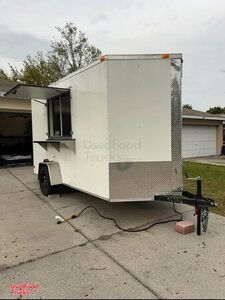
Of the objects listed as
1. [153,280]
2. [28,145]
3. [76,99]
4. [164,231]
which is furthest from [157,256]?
[28,145]

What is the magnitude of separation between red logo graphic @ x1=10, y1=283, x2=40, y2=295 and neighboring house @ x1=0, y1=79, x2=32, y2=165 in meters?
10.1

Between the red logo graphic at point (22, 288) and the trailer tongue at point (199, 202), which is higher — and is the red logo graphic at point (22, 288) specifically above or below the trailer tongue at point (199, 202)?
below

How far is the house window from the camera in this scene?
17.8 ft

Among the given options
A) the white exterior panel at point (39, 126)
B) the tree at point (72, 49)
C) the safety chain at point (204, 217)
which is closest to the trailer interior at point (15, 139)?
the white exterior panel at point (39, 126)

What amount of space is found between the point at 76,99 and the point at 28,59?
71.1ft

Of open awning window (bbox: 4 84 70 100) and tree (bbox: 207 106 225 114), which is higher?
tree (bbox: 207 106 225 114)

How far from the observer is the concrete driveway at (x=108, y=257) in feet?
8.38

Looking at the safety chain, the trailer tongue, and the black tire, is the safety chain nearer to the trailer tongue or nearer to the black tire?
the trailer tongue

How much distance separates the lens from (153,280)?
2.68m

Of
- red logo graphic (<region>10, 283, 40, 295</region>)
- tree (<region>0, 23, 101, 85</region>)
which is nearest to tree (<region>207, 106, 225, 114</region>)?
tree (<region>0, 23, 101, 85</region>)

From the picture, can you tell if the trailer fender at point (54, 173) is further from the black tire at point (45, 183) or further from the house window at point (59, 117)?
the house window at point (59, 117)

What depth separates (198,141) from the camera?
17.1m

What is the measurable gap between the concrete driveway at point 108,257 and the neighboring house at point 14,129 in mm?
7604

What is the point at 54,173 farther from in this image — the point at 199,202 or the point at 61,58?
the point at 61,58
